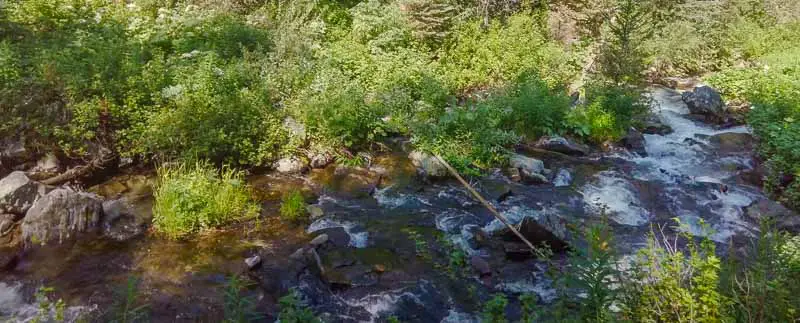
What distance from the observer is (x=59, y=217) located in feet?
22.9

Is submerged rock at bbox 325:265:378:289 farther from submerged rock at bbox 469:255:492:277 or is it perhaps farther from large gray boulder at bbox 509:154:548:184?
large gray boulder at bbox 509:154:548:184

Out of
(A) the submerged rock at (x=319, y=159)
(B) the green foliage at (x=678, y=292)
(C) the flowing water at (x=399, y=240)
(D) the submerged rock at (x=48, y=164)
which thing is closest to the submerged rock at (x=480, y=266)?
(C) the flowing water at (x=399, y=240)

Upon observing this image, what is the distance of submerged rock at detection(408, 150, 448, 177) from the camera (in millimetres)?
9461

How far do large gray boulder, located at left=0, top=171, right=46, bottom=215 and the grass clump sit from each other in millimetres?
1701

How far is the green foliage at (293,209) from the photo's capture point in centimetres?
784

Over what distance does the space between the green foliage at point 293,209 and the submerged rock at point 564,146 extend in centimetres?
581

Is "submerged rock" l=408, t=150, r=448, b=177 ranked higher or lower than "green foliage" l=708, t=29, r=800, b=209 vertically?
lower

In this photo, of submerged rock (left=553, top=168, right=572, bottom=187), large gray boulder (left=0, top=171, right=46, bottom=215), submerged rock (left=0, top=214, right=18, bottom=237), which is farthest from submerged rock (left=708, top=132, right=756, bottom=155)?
submerged rock (left=0, top=214, right=18, bottom=237)

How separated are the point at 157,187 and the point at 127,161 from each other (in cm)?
154

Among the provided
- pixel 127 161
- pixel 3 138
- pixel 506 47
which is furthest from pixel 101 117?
pixel 506 47

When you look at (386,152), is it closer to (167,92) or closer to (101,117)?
(167,92)

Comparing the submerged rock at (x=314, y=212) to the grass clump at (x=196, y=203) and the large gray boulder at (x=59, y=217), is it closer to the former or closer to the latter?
the grass clump at (x=196, y=203)

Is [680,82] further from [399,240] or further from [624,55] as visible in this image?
[399,240]

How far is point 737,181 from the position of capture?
9461mm
